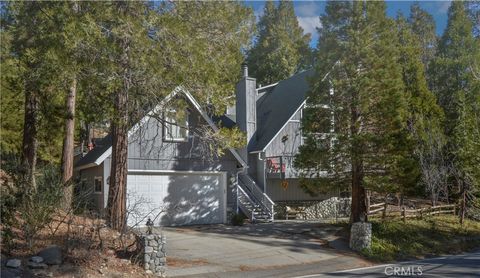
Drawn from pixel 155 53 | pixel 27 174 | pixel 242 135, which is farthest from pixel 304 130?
pixel 27 174

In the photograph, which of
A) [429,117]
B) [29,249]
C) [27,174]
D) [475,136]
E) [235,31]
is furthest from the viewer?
[429,117]

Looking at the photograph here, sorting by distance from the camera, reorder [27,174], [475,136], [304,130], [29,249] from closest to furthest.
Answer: [29,249], [27,174], [304,130], [475,136]

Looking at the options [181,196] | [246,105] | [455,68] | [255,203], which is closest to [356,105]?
[255,203]

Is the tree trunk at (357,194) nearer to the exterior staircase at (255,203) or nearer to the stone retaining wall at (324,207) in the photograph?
the exterior staircase at (255,203)

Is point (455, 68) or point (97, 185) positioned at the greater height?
point (455, 68)

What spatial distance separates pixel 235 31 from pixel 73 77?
14.5 ft

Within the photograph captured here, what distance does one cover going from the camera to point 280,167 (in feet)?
79.3

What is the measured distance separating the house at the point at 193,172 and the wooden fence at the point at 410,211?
4.34m

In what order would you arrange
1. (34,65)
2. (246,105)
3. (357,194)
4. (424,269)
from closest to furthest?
(424,269)
(34,65)
(357,194)
(246,105)

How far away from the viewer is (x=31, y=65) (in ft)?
44.9

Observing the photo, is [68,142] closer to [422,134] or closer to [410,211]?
[410,211]

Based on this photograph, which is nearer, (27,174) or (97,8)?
(97,8)

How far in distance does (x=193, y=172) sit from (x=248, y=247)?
20.2 feet

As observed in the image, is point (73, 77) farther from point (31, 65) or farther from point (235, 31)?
point (235, 31)
